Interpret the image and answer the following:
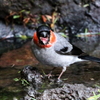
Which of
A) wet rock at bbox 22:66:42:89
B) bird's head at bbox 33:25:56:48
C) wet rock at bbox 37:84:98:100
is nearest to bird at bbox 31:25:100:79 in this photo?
bird's head at bbox 33:25:56:48

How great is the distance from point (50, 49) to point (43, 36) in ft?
1.13

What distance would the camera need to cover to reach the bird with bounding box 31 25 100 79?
15.0 feet

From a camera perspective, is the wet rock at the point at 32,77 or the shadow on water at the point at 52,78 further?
the wet rock at the point at 32,77

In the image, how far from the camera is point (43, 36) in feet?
14.9

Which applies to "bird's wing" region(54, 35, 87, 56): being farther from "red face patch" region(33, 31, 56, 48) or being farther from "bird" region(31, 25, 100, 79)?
"red face patch" region(33, 31, 56, 48)

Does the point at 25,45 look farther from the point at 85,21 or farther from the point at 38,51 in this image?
the point at 38,51

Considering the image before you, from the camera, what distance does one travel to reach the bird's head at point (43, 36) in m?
4.51

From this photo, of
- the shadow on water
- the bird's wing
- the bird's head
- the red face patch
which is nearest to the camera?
the shadow on water

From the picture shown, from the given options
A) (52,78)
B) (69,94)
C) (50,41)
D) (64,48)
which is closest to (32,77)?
(52,78)

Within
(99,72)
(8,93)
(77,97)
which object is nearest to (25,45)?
(99,72)

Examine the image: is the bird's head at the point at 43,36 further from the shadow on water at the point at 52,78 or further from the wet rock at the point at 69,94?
the wet rock at the point at 69,94

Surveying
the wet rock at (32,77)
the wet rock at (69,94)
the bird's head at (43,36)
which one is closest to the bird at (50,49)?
the bird's head at (43,36)

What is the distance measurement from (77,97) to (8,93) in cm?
125

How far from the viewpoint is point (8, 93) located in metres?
4.28
